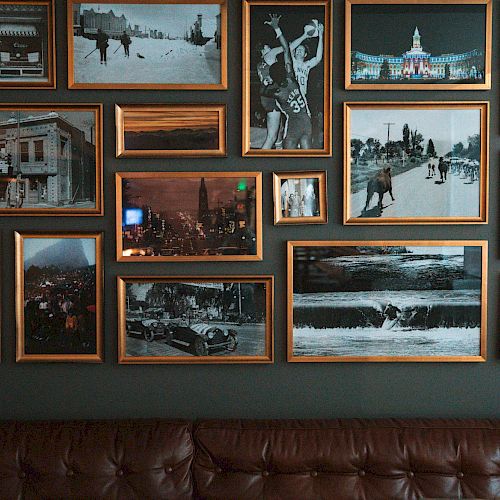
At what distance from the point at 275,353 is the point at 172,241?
1.93 ft

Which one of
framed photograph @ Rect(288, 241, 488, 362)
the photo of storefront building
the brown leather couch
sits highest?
the photo of storefront building

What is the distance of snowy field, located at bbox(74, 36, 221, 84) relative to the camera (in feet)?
7.80

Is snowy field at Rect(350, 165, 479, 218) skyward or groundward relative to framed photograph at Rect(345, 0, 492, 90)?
groundward

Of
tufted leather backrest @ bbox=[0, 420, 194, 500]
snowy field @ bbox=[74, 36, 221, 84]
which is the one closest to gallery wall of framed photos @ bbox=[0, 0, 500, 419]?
snowy field @ bbox=[74, 36, 221, 84]

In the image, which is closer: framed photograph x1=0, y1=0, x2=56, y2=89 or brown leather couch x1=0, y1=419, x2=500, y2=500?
brown leather couch x1=0, y1=419, x2=500, y2=500

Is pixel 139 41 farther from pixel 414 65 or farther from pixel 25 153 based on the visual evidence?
pixel 414 65

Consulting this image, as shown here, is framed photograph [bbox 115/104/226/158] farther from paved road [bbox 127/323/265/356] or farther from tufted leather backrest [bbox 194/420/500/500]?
tufted leather backrest [bbox 194/420/500/500]

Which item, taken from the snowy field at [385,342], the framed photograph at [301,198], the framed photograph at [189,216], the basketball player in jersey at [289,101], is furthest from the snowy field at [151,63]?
the snowy field at [385,342]

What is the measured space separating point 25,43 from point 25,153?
417 mm

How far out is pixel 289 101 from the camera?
2389 mm

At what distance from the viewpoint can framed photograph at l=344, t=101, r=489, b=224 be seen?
7.86 ft

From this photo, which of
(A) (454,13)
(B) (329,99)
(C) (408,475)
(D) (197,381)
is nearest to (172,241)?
(D) (197,381)

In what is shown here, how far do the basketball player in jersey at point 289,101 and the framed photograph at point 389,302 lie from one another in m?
0.42

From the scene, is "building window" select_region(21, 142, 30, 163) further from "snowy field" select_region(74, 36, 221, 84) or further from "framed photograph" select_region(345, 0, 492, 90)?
"framed photograph" select_region(345, 0, 492, 90)
